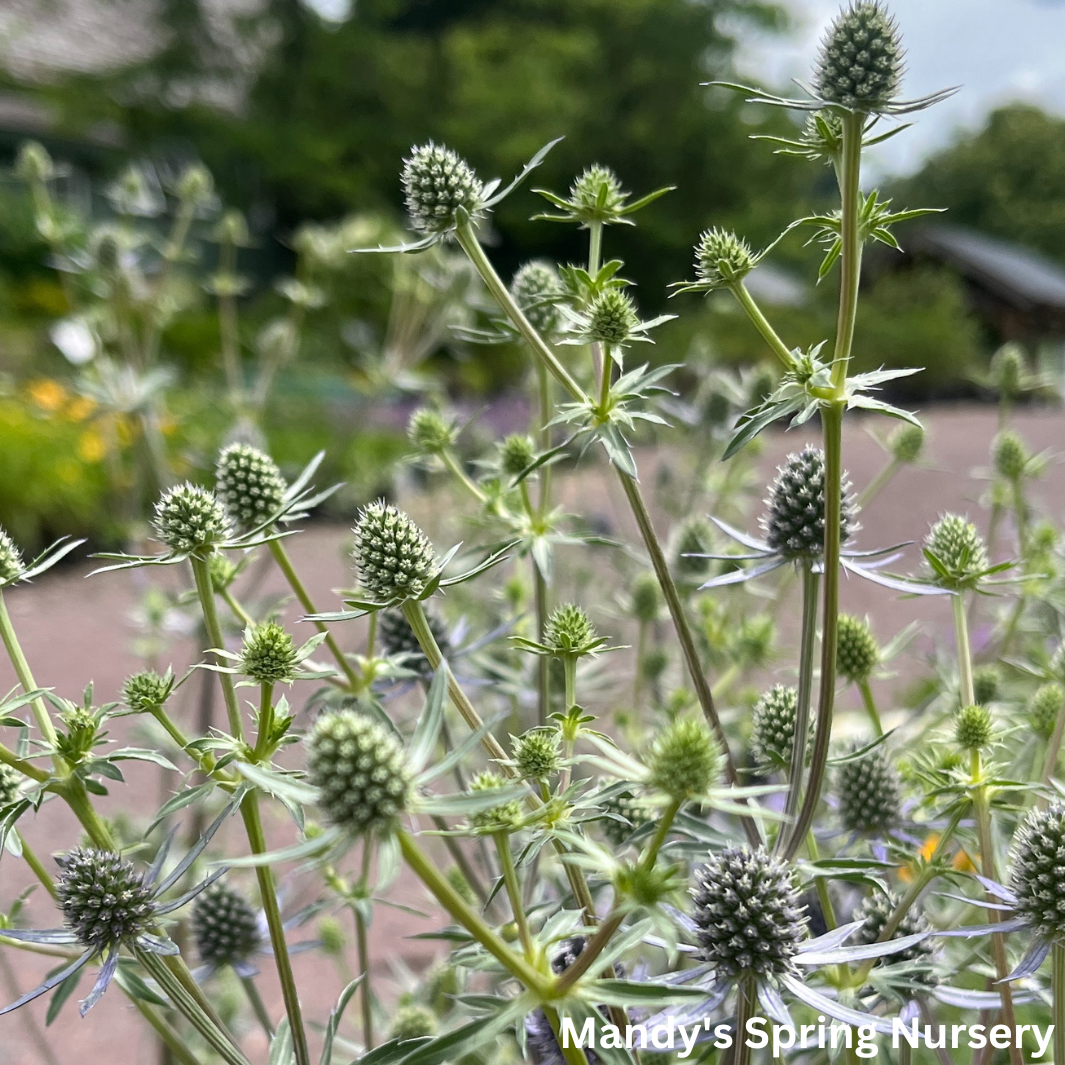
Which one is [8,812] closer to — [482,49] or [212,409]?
[212,409]

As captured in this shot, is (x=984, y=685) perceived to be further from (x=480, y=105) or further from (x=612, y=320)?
(x=480, y=105)

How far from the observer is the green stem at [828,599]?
61 centimetres

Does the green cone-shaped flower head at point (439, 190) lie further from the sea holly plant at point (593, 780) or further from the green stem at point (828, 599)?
the green stem at point (828, 599)

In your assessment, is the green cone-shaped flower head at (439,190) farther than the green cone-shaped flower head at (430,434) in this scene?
No

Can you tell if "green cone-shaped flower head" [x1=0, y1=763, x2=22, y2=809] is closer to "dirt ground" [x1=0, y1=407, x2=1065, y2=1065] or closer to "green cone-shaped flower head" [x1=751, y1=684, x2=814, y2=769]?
"dirt ground" [x1=0, y1=407, x2=1065, y2=1065]

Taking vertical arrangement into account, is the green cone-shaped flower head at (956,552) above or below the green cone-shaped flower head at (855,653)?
above

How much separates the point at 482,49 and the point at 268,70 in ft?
9.58

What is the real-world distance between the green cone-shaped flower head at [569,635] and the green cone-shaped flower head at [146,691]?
29 centimetres

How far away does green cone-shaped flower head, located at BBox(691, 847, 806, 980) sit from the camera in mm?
587

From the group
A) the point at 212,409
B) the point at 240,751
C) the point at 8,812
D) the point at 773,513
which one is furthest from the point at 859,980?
the point at 212,409

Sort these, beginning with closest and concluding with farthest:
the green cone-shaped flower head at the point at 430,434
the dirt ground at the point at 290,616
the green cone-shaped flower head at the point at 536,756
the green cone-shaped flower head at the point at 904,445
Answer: the green cone-shaped flower head at the point at 536,756, the green cone-shaped flower head at the point at 430,434, the green cone-shaped flower head at the point at 904,445, the dirt ground at the point at 290,616

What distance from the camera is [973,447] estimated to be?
6004 millimetres

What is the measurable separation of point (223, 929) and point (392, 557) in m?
0.53

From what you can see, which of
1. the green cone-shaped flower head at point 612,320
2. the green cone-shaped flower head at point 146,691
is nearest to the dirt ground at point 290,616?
the green cone-shaped flower head at point 146,691
